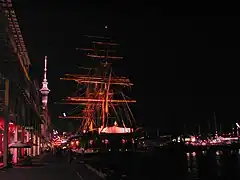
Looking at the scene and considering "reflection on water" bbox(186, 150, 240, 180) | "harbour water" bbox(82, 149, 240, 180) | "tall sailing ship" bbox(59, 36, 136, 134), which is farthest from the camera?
"tall sailing ship" bbox(59, 36, 136, 134)

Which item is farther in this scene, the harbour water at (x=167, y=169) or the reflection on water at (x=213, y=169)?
the reflection on water at (x=213, y=169)

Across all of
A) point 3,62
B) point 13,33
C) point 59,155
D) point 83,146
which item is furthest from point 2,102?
point 83,146

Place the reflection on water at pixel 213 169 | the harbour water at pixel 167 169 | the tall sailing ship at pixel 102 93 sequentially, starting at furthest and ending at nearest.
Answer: the tall sailing ship at pixel 102 93 → the reflection on water at pixel 213 169 → the harbour water at pixel 167 169

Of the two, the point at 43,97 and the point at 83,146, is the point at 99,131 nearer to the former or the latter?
the point at 83,146

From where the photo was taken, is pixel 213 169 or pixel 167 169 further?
pixel 213 169

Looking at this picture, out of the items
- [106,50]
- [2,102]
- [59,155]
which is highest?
[106,50]

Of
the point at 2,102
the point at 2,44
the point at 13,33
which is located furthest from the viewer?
the point at 13,33

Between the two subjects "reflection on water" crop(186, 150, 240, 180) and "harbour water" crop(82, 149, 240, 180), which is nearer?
"harbour water" crop(82, 149, 240, 180)

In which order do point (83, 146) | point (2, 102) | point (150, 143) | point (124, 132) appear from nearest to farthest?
point (2, 102), point (83, 146), point (124, 132), point (150, 143)

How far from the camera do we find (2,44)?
36.8 metres

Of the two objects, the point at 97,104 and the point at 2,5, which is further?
the point at 97,104

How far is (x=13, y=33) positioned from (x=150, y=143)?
121420mm

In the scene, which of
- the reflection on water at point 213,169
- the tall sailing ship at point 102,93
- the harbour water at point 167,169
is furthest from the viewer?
the tall sailing ship at point 102,93

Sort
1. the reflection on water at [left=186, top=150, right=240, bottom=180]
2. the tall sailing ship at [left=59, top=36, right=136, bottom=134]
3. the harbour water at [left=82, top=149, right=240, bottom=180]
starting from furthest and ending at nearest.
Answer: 1. the tall sailing ship at [left=59, top=36, right=136, bottom=134]
2. the reflection on water at [left=186, top=150, right=240, bottom=180]
3. the harbour water at [left=82, top=149, right=240, bottom=180]
